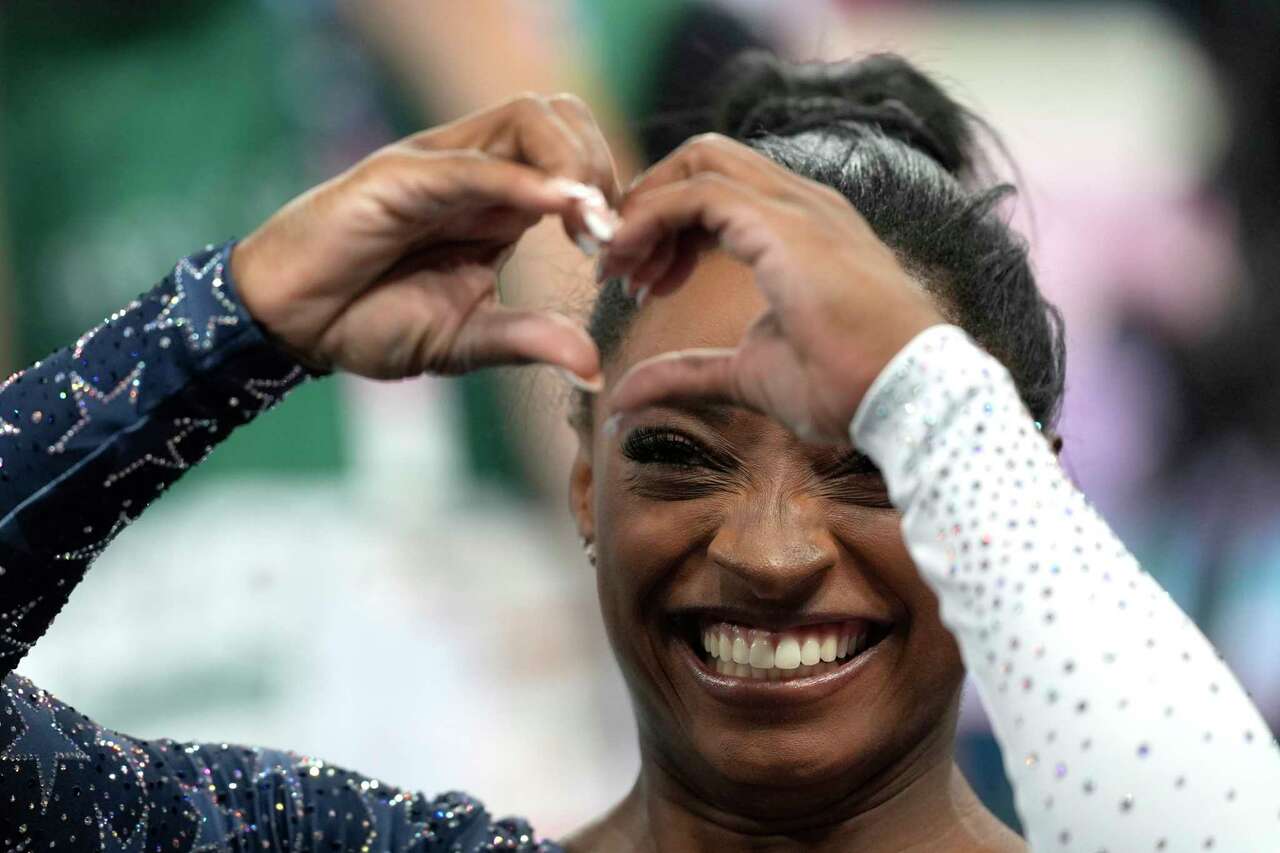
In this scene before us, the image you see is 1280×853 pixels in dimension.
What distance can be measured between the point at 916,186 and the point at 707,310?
249 millimetres

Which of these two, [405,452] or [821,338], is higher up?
[821,338]

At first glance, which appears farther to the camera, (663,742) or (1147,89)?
(1147,89)

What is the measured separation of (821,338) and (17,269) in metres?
1.86

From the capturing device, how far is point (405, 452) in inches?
101

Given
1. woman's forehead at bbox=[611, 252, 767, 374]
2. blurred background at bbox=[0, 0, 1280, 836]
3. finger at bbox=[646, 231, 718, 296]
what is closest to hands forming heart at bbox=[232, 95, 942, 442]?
finger at bbox=[646, 231, 718, 296]

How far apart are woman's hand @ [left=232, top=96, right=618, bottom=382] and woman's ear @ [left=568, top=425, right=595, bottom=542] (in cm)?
38

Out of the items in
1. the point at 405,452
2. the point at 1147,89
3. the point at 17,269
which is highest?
the point at 1147,89

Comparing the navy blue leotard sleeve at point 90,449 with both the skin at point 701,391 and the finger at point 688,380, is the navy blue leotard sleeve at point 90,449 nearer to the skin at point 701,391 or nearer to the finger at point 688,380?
the skin at point 701,391

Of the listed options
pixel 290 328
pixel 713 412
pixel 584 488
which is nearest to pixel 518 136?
pixel 290 328

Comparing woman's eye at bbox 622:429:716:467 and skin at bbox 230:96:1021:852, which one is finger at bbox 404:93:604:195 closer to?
skin at bbox 230:96:1021:852

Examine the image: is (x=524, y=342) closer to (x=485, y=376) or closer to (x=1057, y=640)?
(x=1057, y=640)

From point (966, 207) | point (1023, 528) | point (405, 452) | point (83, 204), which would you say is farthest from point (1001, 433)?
point (83, 204)

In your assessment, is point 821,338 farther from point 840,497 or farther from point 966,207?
point 966,207

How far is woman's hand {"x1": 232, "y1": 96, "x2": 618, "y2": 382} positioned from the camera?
3.43 ft
